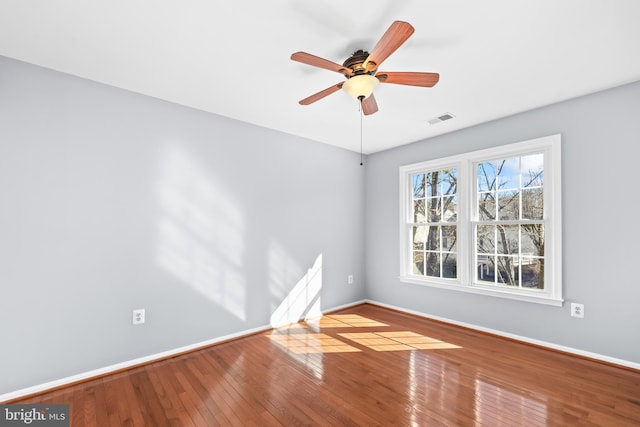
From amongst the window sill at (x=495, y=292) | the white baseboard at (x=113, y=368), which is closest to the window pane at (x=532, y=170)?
the window sill at (x=495, y=292)

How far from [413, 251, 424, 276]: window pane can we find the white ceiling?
215 centimetres

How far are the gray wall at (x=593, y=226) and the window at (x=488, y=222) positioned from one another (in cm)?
11

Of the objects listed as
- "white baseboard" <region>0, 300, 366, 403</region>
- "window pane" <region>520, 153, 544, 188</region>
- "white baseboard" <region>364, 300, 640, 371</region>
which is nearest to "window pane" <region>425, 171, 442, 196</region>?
"window pane" <region>520, 153, 544, 188</region>

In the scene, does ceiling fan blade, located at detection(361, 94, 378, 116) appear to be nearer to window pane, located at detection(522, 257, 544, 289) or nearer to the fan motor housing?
the fan motor housing

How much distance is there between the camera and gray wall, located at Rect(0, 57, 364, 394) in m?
2.20

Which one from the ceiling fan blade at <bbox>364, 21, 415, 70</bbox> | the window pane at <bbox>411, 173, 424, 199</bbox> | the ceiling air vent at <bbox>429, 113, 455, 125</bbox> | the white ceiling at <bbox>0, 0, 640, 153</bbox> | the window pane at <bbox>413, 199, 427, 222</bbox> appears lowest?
the window pane at <bbox>413, 199, 427, 222</bbox>

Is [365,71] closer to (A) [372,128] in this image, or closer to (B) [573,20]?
(B) [573,20]

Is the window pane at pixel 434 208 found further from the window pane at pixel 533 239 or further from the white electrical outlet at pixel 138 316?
the white electrical outlet at pixel 138 316

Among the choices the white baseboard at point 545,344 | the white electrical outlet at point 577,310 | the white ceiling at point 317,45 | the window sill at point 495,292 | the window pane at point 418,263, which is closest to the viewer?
the white ceiling at point 317,45

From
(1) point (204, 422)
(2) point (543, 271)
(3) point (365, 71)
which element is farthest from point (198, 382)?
(2) point (543, 271)

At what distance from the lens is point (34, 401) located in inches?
83.0

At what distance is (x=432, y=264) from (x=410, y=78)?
2868 millimetres

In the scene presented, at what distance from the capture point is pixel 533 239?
3.18 meters

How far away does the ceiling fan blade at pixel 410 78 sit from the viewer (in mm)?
1930
